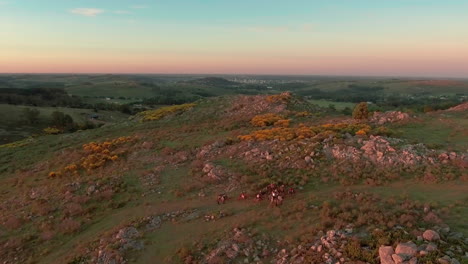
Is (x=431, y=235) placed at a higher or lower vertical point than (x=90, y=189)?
higher

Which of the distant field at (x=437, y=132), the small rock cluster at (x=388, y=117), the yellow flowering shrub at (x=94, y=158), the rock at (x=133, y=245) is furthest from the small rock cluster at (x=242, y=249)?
the small rock cluster at (x=388, y=117)

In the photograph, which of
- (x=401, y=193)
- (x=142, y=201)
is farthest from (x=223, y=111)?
(x=401, y=193)

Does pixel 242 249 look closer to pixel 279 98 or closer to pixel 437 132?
pixel 437 132

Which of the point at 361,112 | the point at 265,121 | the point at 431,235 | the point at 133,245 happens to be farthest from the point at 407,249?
the point at 265,121

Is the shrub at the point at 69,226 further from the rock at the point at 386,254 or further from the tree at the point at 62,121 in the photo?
the tree at the point at 62,121

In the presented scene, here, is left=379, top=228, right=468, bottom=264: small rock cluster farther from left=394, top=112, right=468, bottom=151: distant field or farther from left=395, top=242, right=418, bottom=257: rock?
left=394, top=112, right=468, bottom=151: distant field

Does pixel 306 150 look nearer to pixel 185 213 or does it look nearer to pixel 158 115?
pixel 185 213
